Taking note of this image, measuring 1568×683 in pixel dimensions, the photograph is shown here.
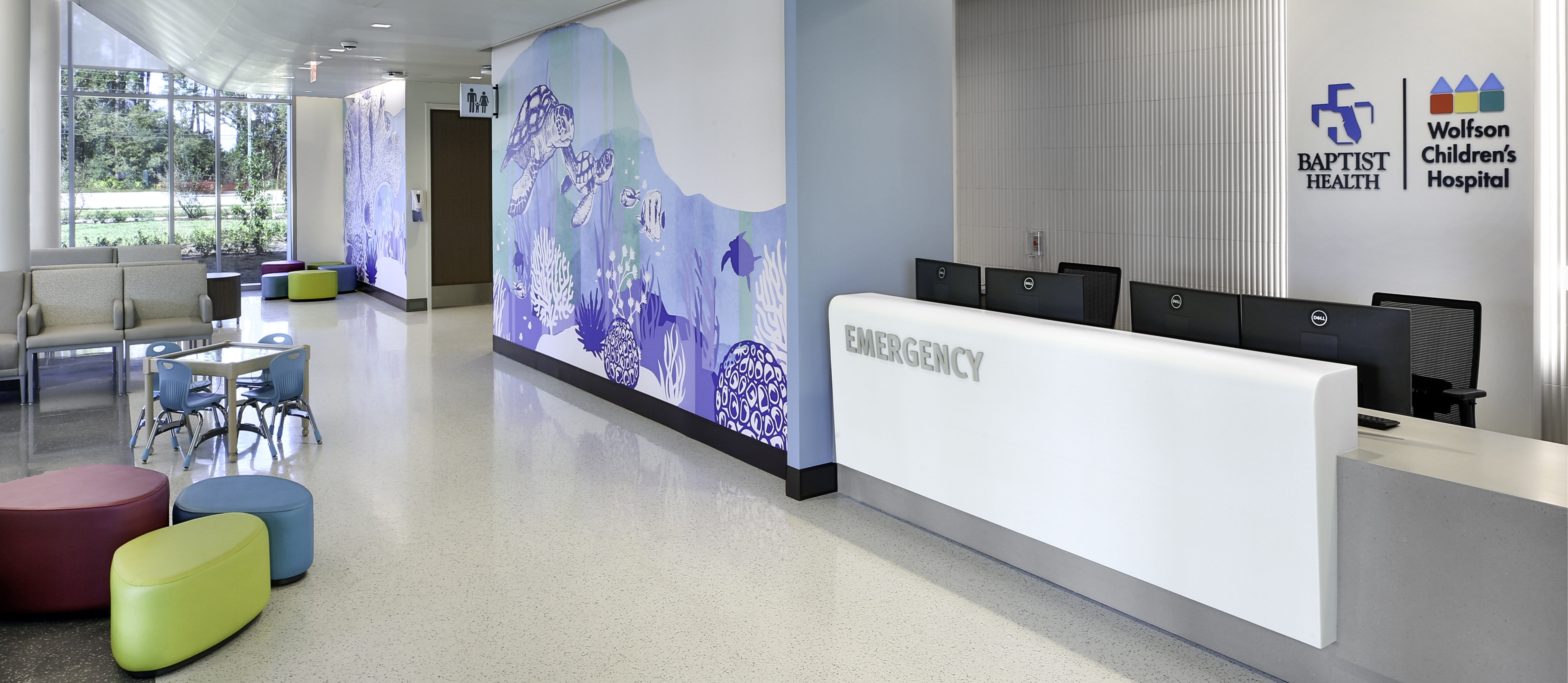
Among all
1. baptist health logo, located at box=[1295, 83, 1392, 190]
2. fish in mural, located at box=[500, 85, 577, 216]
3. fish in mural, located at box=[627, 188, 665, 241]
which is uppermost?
fish in mural, located at box=[500, 85, 577, 216]

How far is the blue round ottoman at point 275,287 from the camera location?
15344 mm

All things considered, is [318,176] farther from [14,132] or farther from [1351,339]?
[1351,339]

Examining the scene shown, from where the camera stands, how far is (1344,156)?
6410mm

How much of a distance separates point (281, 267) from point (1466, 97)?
15.7 metres

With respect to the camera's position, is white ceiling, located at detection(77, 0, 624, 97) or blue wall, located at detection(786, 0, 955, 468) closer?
blue wall, located at detection(786, 0, 955, 468)

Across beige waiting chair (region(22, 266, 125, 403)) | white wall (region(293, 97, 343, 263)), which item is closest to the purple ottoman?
white wall (region(293, 97, 343, 263))

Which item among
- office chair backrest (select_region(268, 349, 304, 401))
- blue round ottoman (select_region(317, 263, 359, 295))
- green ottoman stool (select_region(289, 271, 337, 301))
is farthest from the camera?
blue round ottoman (select_region(317, 263, 359, 295))

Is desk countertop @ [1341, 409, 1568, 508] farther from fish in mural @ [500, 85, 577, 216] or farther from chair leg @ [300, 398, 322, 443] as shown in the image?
fish in mural @ [500, 85, 577, 216]

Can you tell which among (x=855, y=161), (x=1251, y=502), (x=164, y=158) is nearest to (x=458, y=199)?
(x=164, y=158)

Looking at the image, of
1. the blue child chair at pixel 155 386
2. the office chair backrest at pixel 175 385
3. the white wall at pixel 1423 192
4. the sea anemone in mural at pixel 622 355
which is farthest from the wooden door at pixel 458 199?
the white wall at pixel 1423 192

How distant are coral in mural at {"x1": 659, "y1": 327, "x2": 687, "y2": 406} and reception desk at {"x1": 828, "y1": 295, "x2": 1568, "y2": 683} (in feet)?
8.94

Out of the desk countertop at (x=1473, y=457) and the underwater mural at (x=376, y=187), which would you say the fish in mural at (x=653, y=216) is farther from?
the underwater mural at (x=376, y=187)

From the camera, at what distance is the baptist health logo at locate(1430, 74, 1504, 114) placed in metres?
5.62

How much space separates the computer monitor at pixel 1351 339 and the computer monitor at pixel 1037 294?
3.08ft
